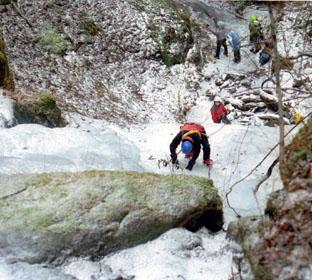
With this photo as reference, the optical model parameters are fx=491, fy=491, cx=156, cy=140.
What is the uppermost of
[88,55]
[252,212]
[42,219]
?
[88,55]

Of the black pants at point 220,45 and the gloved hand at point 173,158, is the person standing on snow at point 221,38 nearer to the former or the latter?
the black pants at point 220,45

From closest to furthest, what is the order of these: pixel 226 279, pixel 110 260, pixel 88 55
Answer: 1. pixel 226 279
2. pixel 110 260
3. pixel 88 55

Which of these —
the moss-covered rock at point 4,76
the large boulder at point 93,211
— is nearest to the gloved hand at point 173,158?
the large boulder at point 93,211

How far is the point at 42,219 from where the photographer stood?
4.62 m

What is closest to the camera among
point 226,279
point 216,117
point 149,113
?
point 226,279

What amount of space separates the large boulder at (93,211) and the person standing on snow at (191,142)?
260cm

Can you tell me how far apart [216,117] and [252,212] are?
15.7ft

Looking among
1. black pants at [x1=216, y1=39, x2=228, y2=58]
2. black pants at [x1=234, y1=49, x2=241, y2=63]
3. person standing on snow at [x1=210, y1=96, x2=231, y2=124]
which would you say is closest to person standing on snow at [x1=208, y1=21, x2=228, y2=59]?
black pants at [x1=216, y1=39, x2=228, y2=58]

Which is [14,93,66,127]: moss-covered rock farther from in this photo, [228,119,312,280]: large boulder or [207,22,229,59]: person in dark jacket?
[207,22,229,59]: person in dark jacket

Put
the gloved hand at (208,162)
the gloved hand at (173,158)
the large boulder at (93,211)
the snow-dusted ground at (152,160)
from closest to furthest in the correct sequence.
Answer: the snow-dusted ground at (152,160)
the large boulder at (93,211)
the gloved hand at (173,158)
the gloved hand at (208,162)

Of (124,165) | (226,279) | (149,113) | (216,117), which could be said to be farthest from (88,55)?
(226,279)

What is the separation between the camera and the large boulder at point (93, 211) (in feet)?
14.9

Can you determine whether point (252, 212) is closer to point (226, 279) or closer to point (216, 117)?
point (226, 279)

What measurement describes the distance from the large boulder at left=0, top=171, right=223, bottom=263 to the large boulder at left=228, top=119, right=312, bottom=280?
1.03 m
